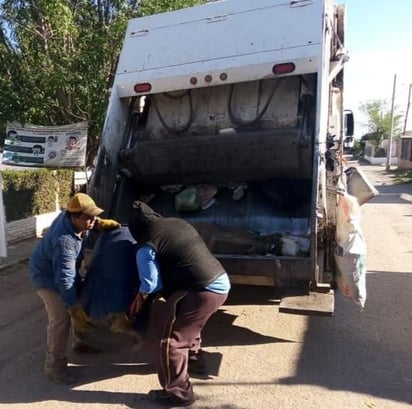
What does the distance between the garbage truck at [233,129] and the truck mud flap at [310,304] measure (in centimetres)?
18

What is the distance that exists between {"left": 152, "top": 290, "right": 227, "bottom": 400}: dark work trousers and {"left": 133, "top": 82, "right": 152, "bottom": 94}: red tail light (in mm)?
2304

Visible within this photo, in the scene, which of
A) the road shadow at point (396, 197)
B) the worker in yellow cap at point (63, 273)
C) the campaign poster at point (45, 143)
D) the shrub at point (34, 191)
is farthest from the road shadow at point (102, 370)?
the road shadow at point (396, 197)

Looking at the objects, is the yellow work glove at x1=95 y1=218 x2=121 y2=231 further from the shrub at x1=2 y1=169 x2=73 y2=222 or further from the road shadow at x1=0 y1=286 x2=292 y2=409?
the shrub at x1=2 y1=169 x2=73 y2=222

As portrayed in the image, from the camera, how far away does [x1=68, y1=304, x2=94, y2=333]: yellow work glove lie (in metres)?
3.45

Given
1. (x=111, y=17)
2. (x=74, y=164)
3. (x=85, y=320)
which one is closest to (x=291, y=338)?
(x=85, y=320)

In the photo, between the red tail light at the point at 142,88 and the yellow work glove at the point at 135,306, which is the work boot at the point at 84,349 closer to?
the yellow work glove at the point at 135,306

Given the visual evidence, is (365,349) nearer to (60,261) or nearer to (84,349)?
(84,349)

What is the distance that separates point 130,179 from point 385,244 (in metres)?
4.92

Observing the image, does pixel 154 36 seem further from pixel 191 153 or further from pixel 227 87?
pixel 191 153

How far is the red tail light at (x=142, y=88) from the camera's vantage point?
4.80 metres

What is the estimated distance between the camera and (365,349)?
4.07 metres

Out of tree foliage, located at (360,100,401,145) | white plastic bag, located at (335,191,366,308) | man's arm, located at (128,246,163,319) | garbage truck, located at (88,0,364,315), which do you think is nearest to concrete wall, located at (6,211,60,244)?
garbage truck, located at (88,0,364,315)

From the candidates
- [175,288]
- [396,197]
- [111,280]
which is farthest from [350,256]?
[396,197]

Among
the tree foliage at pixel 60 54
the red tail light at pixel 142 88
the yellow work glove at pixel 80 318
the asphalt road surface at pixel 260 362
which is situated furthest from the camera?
the tree foliage at pixel 60 54
